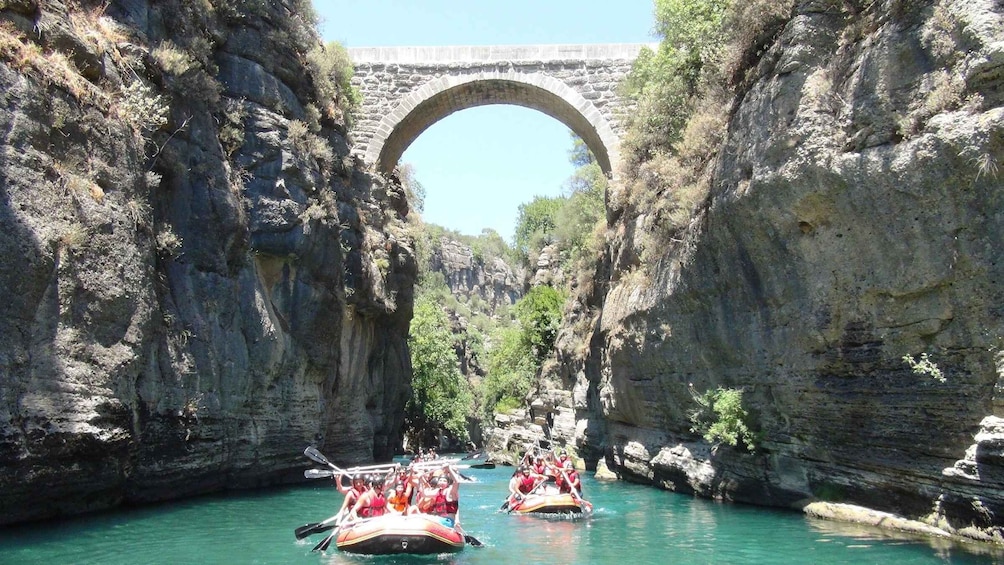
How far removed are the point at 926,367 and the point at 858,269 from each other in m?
1.60

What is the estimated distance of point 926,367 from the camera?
30.8 ft

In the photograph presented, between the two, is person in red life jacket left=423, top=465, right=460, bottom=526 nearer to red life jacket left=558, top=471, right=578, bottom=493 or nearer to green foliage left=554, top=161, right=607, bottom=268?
red life jacket left=558, top=471, right=578, bottom=493

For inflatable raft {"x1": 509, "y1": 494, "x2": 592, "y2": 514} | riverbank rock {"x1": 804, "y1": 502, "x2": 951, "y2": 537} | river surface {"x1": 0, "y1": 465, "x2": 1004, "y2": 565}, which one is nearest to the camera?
river surface {"x1": 0, "y1": 465, "x2": 1004, "y2": 565}

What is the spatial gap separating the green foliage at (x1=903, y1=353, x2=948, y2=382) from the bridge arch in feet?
46.8

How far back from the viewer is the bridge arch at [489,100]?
77.8 ft

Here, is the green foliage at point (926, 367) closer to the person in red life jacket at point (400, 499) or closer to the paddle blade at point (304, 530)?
the person in red life jacket at point (400, 499)

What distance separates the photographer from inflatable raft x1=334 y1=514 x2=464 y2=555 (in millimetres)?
9547

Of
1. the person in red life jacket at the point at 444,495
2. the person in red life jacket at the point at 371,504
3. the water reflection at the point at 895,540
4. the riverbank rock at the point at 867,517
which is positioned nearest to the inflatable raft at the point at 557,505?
the person in red life jacket at the point at 444,495

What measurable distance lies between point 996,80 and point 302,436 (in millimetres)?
15666

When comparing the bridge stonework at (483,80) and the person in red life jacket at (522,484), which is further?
the bridge stonework at (483,80)

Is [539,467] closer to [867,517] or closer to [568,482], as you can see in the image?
[568,482]

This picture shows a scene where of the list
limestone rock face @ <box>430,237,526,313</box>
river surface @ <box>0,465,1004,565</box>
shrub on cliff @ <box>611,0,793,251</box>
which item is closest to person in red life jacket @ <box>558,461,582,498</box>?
river surface @ <box>0,465,1004,565</box>

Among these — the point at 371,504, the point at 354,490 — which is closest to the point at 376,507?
the point at 371,504

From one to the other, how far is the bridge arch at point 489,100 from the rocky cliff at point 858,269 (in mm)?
9316
